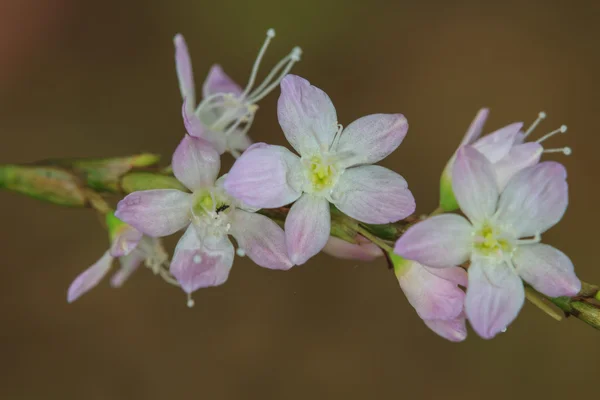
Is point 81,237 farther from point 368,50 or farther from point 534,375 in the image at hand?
point 534,375

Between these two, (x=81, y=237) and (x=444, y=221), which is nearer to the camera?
(x=444, y=221)

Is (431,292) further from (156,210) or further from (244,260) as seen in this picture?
(244,260)

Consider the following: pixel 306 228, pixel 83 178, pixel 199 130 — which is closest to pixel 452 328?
pixel 306 228

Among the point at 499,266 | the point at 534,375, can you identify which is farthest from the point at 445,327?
the point at 534,375

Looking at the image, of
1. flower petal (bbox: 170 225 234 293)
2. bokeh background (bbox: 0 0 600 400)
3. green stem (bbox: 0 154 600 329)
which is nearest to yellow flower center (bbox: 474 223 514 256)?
flower petal (bbox: 170 225 234 293)

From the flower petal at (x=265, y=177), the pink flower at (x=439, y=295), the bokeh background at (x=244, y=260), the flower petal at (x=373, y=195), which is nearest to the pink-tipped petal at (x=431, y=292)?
the pink flower at (x=439, y=295)

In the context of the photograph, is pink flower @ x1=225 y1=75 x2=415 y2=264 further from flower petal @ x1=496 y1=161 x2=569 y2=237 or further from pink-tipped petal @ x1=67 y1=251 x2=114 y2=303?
pink-tipped petal @ x1=67 y1=251 x2=114 y2=303
